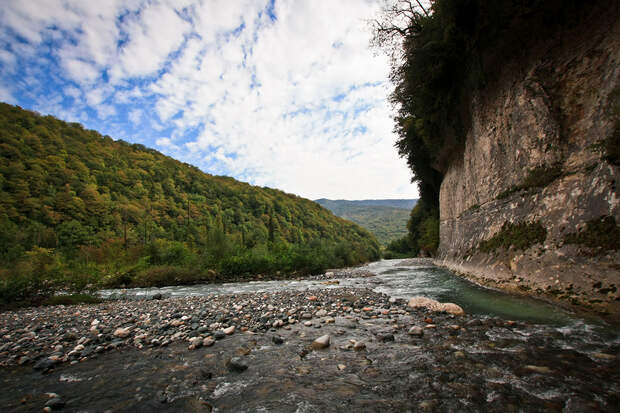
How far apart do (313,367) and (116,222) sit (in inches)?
1860

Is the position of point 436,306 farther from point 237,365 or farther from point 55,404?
point 55,404

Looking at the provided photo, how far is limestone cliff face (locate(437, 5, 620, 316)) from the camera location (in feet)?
17.2

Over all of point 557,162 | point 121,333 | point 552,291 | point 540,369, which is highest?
point 557,162

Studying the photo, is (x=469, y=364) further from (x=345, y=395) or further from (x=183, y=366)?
(x=183, y=366)

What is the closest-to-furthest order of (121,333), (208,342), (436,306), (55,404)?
(55,404), (208,342), (121,333), (436,306)

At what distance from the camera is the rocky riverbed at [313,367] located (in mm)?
2492

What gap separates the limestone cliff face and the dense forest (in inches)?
700

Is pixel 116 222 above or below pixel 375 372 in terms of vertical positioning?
above

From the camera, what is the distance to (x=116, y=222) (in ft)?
127

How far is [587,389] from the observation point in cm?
237

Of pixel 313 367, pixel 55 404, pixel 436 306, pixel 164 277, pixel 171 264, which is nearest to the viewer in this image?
pixel 55 404

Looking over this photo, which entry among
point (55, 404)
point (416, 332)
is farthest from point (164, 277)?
point (416, 332)

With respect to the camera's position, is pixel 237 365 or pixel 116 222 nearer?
pixel 237 365

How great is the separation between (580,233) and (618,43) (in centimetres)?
509
